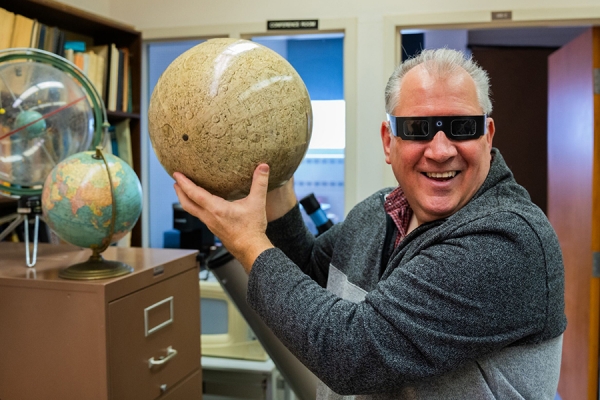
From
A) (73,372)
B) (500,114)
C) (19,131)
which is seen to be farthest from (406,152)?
(500,114)

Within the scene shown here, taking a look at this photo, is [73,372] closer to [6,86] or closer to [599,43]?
[6,86]

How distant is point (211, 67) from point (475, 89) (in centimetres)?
48

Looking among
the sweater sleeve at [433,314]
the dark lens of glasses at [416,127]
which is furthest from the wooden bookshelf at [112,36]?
the sweater sleeve at [433,314]

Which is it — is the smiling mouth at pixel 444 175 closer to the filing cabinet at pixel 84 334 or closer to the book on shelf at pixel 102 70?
the filing cabinet at pixel 84 334

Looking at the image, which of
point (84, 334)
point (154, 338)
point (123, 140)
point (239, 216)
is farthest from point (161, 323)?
point (123, 140)

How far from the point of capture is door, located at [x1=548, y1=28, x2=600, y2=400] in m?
2.76

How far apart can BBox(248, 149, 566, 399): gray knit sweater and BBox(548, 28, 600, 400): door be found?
2.15m

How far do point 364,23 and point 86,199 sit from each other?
1.94 metres

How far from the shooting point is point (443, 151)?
93 centimetres

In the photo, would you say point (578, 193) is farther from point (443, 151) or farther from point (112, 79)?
point (112, 79)

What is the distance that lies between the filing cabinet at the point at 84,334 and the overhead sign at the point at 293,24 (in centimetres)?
175

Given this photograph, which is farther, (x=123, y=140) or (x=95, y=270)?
(x=123, y=140)

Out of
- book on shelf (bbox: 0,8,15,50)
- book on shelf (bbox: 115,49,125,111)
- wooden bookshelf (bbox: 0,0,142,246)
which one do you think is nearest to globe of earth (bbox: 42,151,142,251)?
book on shelf (bbox: 0,8,15,50)

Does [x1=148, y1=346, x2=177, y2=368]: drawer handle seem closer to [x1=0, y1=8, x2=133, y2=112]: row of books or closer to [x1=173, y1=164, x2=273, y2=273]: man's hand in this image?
[x1=173, y1=164, x2=273, y2=273]: man's hand
